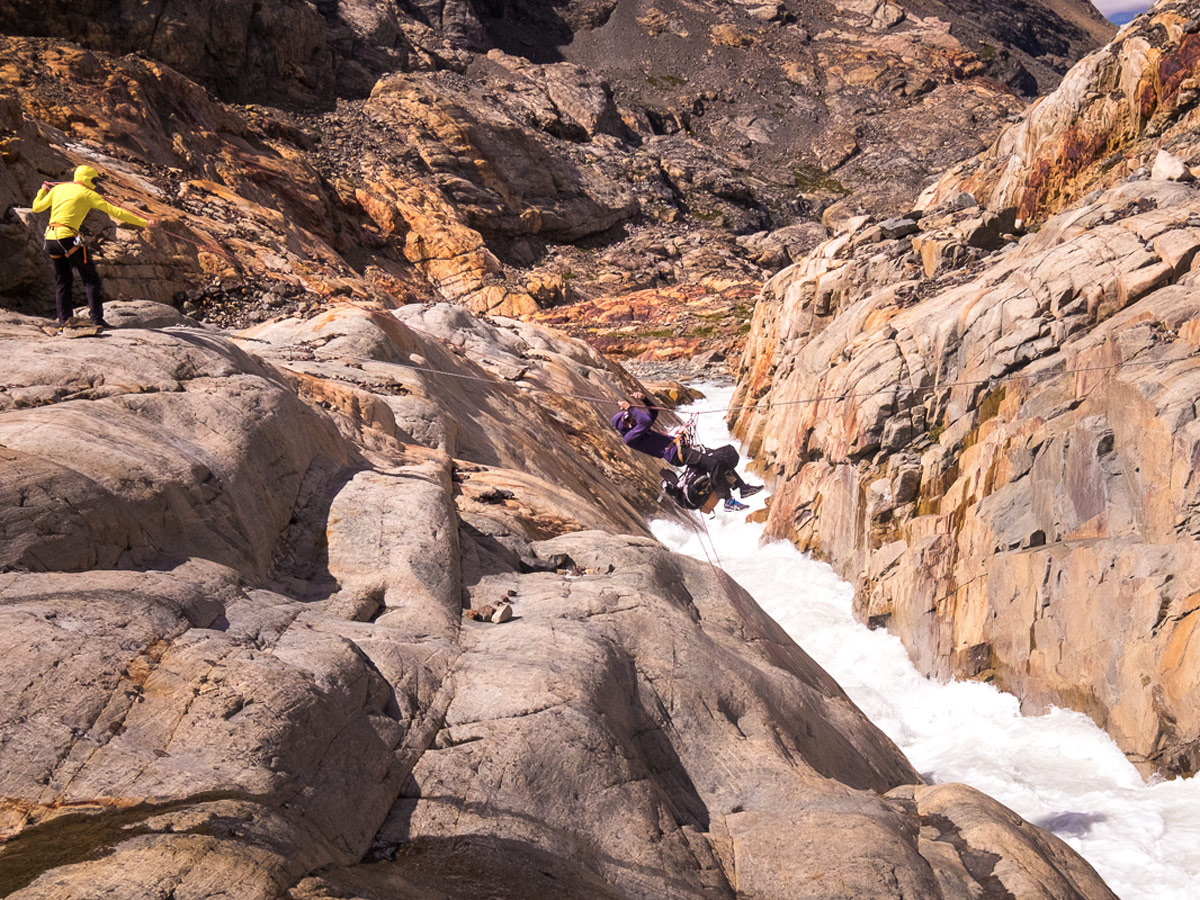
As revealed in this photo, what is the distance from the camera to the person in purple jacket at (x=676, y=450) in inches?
588

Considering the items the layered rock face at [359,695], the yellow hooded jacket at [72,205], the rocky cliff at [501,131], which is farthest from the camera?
the rocky cliff at [501,131]

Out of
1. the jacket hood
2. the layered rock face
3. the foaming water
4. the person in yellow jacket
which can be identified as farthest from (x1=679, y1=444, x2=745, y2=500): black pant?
the jacket hood

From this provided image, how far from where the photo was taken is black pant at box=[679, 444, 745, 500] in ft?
49.2

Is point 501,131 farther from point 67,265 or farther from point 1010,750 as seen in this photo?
A: point 1010,750

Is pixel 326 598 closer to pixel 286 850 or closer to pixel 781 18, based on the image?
pixel 286 850

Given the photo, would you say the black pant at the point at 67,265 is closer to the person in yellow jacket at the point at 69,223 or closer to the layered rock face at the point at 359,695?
the person in yellow jacket at the point at 69,223

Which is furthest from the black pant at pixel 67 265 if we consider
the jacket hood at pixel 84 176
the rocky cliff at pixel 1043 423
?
the rocky cliff at pixel 1043 423

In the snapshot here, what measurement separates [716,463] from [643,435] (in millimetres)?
1419

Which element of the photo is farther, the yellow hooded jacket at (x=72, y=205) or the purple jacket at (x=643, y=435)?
the purple jacket at (x=643, y=435)

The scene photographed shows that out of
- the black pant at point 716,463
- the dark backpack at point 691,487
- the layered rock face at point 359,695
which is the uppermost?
the black pant at point 716,463

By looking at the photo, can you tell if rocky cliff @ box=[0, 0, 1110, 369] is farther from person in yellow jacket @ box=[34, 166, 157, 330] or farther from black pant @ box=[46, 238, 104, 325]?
black pant @ box=[46, 238, 104, 325]

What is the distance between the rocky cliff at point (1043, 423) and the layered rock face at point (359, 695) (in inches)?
152

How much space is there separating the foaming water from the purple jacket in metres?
4.16

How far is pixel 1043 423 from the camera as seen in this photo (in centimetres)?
1291
